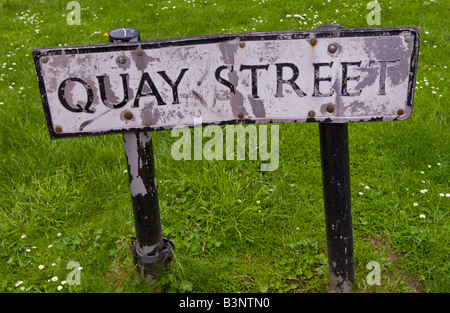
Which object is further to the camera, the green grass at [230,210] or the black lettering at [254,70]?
the green grass at [230,210]

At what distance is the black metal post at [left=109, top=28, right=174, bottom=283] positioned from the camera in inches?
90.9

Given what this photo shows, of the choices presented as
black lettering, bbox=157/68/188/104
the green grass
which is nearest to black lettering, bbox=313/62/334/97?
black lettering, bbox=157/68/188/104

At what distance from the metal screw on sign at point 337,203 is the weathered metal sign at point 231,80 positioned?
0.20 meters

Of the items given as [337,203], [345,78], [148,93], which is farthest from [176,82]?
[337,203]

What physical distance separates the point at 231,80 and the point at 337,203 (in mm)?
862

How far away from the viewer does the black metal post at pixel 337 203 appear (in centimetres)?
217

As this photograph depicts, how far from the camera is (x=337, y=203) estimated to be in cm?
228


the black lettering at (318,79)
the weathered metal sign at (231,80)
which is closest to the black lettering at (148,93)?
the weathered metal sign at (231,80)

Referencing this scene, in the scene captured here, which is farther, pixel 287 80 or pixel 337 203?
pixel 337 203

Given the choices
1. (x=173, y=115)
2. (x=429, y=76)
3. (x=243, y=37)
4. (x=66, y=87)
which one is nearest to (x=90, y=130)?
(x=66, y=87)

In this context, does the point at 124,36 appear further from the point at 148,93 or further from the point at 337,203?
the point at 337,203

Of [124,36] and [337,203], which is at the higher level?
[124,36]

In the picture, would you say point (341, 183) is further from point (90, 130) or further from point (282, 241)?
point (90, 130)

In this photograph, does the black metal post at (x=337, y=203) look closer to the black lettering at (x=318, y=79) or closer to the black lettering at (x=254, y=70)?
the black lettering at (x=318, y=79)
